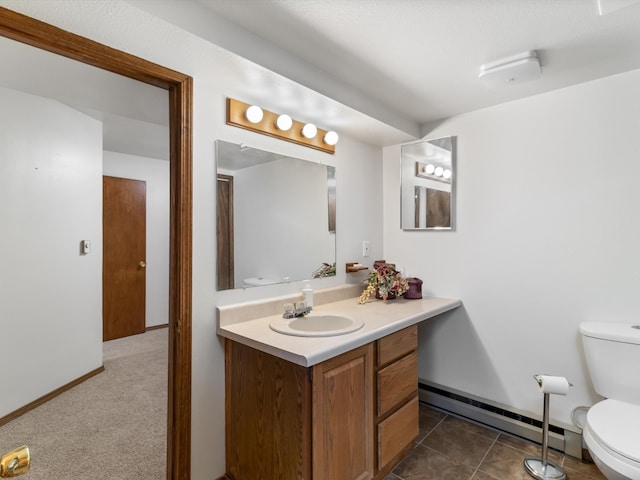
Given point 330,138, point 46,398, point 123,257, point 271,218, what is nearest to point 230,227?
point 271,218

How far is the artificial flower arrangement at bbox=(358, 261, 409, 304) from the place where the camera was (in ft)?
7.25

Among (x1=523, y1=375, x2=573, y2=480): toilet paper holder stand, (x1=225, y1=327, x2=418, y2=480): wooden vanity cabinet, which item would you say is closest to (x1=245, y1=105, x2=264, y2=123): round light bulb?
(x1=225, y1=327, x2=418, y2=480): wooden vanity cabinet

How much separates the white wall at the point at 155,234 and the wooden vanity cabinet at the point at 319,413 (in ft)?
9.50

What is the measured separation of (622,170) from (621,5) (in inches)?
33.3

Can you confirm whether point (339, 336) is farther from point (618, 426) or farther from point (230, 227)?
point (618, 426)

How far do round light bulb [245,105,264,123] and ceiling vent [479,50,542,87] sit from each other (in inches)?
44.8

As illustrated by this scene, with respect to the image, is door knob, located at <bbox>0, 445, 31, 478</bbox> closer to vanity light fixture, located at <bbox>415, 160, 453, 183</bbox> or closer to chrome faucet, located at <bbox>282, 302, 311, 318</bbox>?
chrome faucet, located at <bbox>282, 302, 311, 318</bbox>

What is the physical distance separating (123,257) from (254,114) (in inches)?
119

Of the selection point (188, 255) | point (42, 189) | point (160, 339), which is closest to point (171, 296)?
point (188, 255)

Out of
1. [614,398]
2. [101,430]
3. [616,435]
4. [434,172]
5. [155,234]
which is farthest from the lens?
[155,234]

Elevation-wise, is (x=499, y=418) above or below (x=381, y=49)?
below

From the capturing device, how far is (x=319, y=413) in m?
1.30

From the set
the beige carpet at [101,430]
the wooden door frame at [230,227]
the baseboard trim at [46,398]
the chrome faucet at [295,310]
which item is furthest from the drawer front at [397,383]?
the baseboard trim at [46,398]

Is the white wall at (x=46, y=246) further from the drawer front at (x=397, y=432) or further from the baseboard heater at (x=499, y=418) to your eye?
the baseboard heater at (x=499, y=418)
